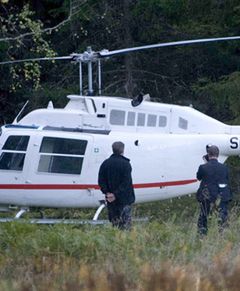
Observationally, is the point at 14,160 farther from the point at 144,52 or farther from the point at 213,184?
the point at 144,52

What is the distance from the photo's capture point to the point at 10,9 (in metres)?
27.8

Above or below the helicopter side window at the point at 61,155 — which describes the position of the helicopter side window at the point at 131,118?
above

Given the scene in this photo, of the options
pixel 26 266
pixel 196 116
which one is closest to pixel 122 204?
pixel 196 116

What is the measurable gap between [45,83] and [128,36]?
104 inches

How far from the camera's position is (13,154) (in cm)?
1997

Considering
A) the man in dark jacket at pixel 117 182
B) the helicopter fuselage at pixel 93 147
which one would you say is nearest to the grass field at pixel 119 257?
the man in dark jacket at pixel 117 182

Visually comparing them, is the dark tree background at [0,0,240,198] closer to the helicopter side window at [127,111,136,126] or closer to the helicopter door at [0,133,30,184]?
the helicopter side window at [127,111,136,126]

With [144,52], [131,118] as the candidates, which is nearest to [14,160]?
[131,118]

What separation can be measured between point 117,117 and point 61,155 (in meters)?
1.29

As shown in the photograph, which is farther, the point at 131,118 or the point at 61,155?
the point at 131,118

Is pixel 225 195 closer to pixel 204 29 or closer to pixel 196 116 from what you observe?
pixel 196 116

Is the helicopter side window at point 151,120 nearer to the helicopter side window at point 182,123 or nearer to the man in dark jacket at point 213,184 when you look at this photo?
the helicopter side window at point 182,123

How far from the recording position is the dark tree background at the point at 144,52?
27812 mm

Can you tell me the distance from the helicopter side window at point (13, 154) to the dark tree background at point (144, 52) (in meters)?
7.08
